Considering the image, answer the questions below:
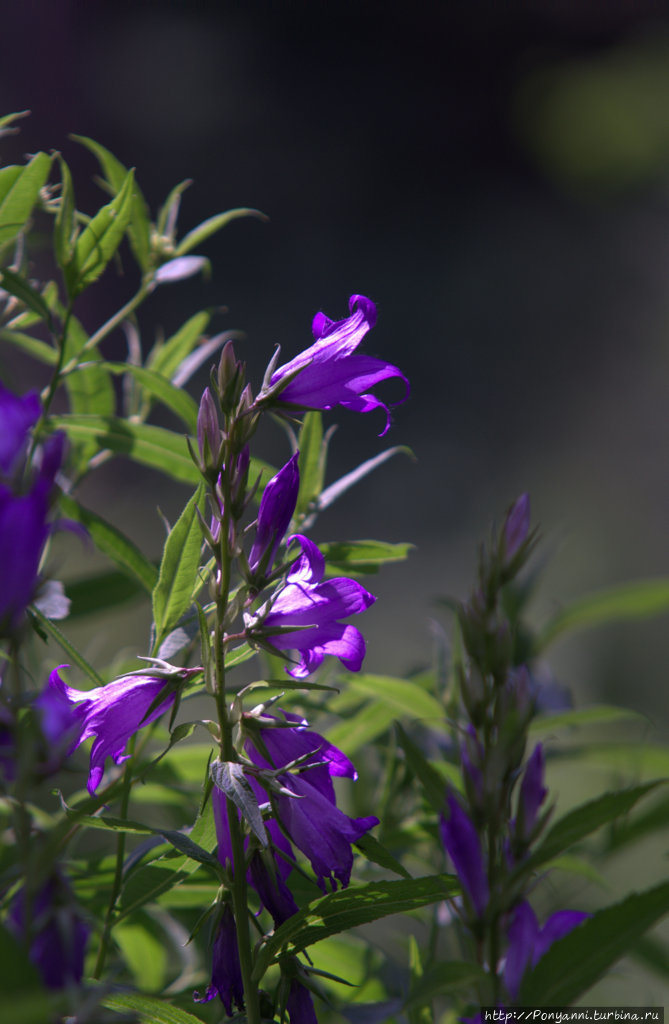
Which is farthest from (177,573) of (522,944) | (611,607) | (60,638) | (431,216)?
(431,216)

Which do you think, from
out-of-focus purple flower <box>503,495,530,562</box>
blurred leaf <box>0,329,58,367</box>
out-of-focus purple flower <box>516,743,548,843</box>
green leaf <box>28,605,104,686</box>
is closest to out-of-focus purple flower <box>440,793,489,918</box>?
out-of-focus purple flower <box>516,743,548,843</box>

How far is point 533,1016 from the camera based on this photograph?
44 centimetres

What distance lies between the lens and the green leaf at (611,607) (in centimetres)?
89

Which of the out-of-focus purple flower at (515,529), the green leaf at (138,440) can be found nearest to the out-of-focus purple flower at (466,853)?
the out-of-focus purple flower at (515,529)

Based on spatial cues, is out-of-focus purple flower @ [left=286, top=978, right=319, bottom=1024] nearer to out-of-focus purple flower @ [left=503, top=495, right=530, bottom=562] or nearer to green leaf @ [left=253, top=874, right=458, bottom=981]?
green leaf @ [left=253, top=874, right=458, bottom=981]

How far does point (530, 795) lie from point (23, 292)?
17.9 inches

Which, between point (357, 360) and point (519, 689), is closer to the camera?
point (519, 689)

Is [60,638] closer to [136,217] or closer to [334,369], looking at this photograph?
[334,369]

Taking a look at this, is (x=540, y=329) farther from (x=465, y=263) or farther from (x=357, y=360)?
(x=357, y=360)

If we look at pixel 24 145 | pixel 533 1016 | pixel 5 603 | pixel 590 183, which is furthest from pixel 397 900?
pixel 590 183

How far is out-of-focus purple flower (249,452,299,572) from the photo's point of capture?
0.52 m

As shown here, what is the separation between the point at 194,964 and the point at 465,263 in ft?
17.2

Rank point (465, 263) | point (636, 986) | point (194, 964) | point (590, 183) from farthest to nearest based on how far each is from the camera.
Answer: point (590, 183) → point (465, 263) → point (636, 986) → point (194, 964)

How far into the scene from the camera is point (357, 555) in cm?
72
